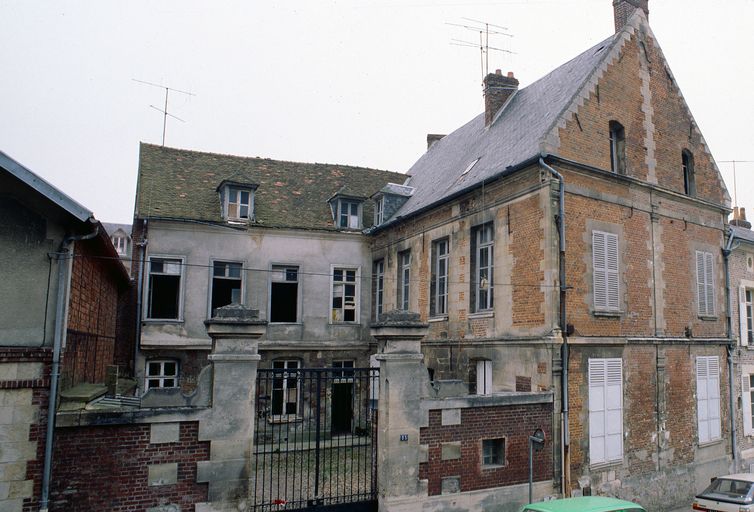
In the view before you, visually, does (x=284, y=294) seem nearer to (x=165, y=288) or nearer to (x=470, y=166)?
(x=165, y=288)

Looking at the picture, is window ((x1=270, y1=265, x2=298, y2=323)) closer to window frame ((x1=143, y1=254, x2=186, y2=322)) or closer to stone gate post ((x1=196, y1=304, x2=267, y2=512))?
window frame ((x1=143, y1=254, x2=186, y2=322))

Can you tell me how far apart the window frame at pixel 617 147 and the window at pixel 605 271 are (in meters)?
1.98

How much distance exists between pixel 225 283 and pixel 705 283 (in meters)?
15.2

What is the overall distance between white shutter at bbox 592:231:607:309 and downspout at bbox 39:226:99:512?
1063 centimetres

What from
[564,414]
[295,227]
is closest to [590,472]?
[564,414]

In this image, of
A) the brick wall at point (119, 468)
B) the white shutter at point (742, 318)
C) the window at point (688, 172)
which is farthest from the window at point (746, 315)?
the brick wall at point (119, 468)

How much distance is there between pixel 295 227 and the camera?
20.1 meters

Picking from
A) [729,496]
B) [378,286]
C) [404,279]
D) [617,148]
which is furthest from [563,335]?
[378,286]

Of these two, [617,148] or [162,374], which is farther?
[162,374]

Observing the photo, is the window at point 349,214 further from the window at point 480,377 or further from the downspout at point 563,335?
the downspout at point 563,335

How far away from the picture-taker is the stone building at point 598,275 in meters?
12.6

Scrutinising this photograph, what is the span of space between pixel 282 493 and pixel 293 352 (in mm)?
7630

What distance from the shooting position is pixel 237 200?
1977cm

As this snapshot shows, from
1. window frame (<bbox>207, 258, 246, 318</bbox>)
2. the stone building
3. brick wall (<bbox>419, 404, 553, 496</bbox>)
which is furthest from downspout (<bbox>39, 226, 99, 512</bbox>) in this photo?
window frame (<bbox>207, 258, 246, 318</bbox>)
